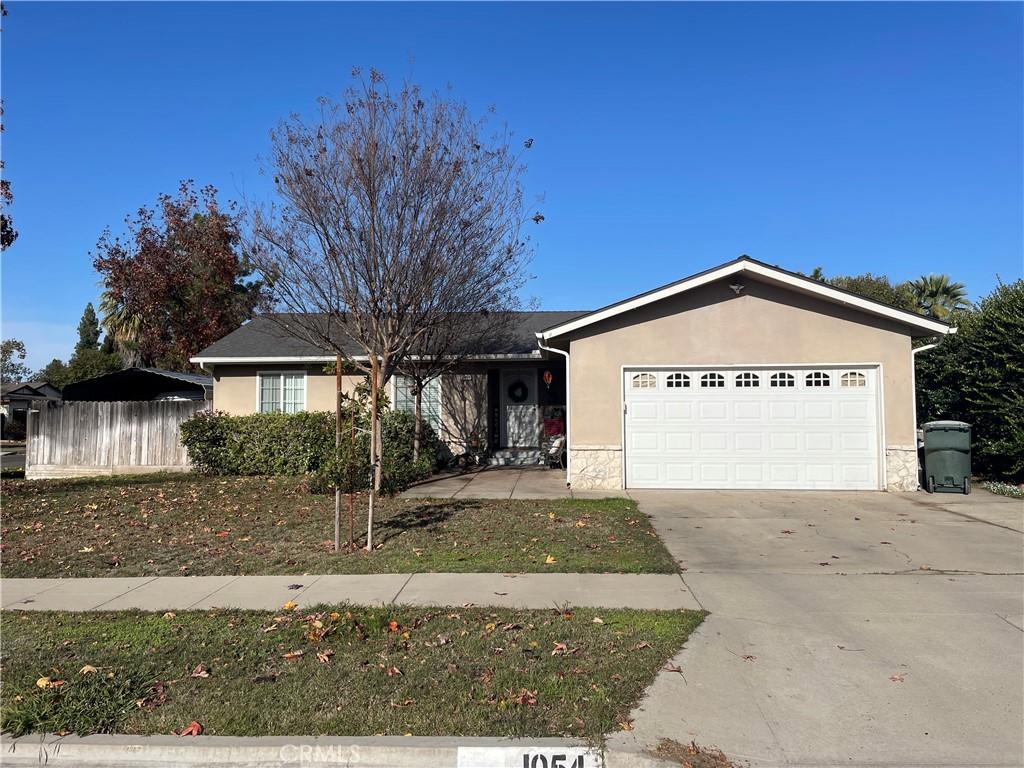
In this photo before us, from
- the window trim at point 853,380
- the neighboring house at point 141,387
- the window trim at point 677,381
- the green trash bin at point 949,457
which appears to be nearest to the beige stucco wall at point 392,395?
the neighboring house at point 141,387

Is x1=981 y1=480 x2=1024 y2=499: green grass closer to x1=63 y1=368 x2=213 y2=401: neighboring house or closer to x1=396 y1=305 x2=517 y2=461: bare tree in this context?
x1=396 y1=305 x2=517 y2=461: bare tree

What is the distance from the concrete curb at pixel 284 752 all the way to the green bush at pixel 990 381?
12772mm

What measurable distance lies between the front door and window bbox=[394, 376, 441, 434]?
169 cm

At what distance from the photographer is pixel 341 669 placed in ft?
15.5

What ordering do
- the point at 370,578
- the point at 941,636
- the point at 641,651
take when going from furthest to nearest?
the point at 370,578 → the point at 941,636 → the point at 641,651

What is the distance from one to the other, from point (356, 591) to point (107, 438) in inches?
549

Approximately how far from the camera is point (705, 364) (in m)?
13.3

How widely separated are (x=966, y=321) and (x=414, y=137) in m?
11.9

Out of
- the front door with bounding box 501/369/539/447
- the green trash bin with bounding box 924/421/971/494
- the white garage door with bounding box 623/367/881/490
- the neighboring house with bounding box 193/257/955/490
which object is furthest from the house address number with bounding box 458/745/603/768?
the front door with bounding box 501/369/539/447

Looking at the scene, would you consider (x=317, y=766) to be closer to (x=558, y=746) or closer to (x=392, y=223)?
(x=558, y=746)

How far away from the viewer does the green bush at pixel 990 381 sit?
42.2 feet

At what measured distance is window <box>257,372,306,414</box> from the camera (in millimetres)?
17781

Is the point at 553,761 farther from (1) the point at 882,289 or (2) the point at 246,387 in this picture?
(1) the point at 882,289

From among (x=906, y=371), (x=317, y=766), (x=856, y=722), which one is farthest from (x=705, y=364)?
(x=317, y=766)
